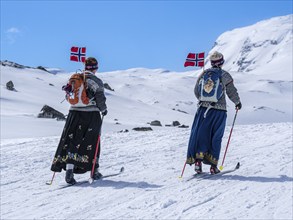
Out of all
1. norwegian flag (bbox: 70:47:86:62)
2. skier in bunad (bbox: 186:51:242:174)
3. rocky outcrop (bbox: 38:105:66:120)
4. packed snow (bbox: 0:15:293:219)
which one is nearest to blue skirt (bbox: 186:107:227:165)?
skier in bunad (bbox: 186:51:242:174)

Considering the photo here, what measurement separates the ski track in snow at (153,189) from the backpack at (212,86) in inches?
48.7

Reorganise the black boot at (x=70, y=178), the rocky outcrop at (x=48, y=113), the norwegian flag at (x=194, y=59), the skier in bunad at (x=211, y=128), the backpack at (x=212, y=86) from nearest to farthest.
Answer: the black boot at (x=70, y=178) < the backpack at (x=212, y=86) < the skier in bunad at (x=211, y=128) < the norwegian flag at (x=194, y=59) < the rocky outcrop at (x=48, y=113)

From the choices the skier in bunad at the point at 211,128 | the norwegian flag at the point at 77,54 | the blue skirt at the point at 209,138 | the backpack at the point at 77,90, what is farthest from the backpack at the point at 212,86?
the norwegian flag at the point at 77,54

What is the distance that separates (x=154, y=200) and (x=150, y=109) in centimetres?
4241

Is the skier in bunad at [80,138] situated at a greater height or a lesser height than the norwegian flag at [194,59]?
lesser

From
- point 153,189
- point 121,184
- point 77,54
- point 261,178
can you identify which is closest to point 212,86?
point 261,178

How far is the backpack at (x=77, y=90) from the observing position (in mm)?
7602

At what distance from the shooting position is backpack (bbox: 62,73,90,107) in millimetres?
7602

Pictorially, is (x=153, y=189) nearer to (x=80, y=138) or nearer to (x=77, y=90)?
(x=80, y=138)

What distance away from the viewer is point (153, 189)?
7.14m

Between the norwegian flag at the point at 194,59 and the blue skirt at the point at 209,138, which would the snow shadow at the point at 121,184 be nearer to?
the blue skirt at the point at 209,138

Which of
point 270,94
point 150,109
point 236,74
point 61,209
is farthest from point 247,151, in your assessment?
point 236,74

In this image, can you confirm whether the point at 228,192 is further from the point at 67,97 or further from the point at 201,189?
the point at 67,97

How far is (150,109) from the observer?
160ft
